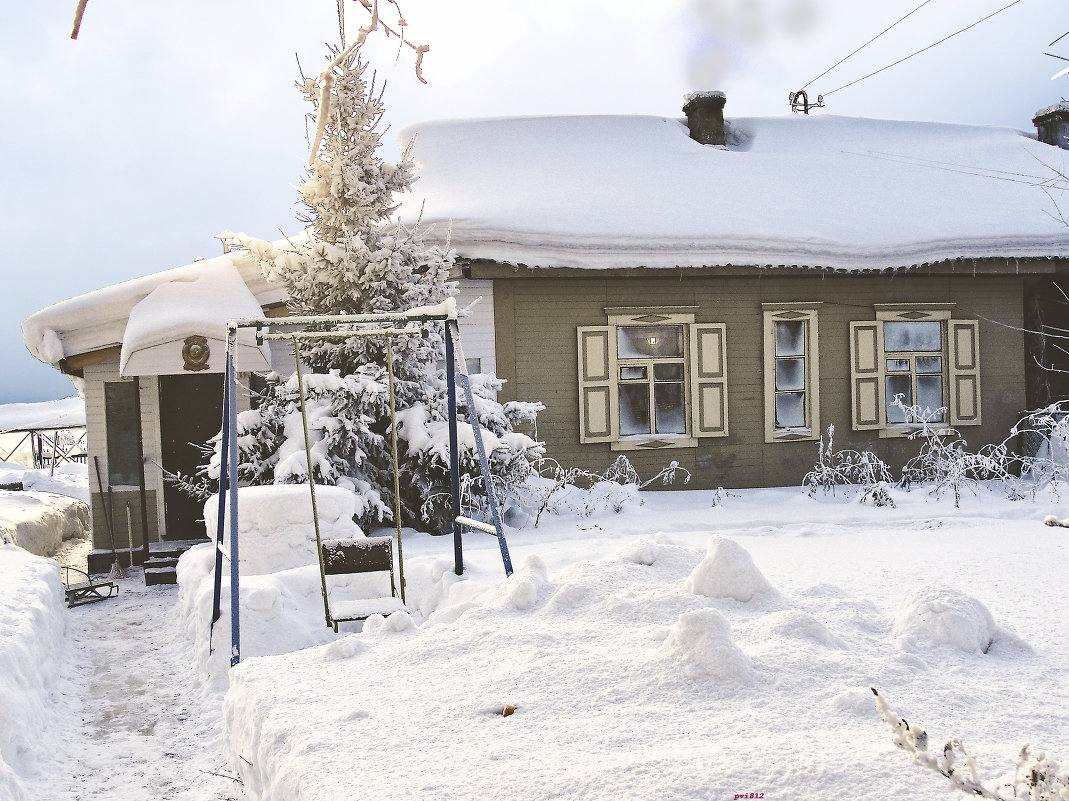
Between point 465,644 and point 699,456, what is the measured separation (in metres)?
8.22

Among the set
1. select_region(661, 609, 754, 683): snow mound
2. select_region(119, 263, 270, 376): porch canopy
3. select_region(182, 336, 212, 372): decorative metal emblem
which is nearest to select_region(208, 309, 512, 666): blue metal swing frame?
select_region(661, 609, 754, 683): snow mound

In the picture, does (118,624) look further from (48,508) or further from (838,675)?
(48,508)

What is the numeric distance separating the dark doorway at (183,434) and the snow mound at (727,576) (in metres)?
7.90

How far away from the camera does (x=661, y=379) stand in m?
11.8

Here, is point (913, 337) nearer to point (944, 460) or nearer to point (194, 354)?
point (944, 460)

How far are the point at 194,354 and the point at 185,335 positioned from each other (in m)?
0.22

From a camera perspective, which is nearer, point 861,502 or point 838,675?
Answer: point 838,675

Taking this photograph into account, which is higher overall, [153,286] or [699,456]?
[153,286]

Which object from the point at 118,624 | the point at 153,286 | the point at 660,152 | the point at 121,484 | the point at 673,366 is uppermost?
the point at 660,152

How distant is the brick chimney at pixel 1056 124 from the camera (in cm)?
1656

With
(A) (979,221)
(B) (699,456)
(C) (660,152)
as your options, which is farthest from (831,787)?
(C) (660,152)

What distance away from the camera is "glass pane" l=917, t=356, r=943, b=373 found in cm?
1248

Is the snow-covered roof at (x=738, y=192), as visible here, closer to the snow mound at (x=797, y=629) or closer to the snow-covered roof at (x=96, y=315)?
the snow-covered roof at (x=96, y=315)

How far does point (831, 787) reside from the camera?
93.2 inches
